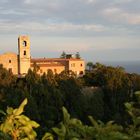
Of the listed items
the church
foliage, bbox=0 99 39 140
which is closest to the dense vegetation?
the church

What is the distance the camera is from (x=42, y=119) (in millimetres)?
31234

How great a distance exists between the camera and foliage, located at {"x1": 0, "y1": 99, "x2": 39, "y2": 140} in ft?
10.5

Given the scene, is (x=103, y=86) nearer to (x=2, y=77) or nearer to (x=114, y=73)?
(x=114, y=73)

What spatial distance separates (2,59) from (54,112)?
26.4 meters

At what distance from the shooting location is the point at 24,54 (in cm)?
5819

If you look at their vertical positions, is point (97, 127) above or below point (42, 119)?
above

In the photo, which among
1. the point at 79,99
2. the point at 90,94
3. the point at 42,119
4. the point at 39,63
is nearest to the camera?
the point at 42,119

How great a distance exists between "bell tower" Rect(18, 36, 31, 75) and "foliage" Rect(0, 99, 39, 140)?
2100 inches

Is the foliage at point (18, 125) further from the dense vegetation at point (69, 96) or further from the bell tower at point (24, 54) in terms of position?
the bell tower at point (24, 54)

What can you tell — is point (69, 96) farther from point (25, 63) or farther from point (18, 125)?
point (18, 125)

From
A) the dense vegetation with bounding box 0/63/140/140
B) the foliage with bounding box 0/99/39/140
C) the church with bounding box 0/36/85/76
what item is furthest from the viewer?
the church with bounding box 0/36/85/76

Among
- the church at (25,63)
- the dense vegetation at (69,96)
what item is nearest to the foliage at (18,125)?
the dense vegetation at (69,96)


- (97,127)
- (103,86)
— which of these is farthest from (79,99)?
(97,127)

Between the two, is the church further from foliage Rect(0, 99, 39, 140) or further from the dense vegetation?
foliage Rect(0, 99, 39, 140)
